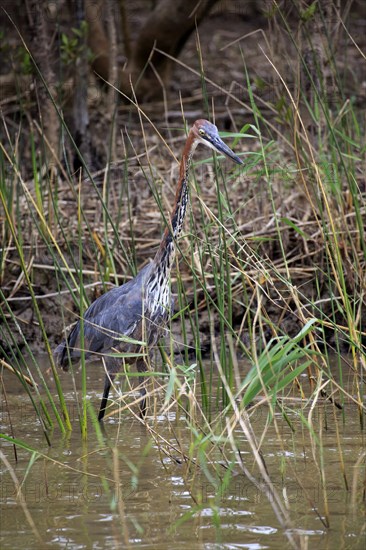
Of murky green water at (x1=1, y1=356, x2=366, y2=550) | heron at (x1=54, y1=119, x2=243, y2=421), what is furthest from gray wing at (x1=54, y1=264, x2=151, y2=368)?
murky green water at (x1=1, y1=356, x2=366, y2=550)

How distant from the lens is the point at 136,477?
3795 millimetres

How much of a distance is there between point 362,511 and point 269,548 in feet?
1.47

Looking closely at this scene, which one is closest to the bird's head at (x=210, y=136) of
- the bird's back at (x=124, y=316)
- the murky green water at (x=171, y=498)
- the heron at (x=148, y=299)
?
the heron at (x=148, y=299)

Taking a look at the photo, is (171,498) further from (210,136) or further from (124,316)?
(210,136)

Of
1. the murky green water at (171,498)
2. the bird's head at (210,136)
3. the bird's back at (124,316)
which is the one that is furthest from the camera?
the bird's back at (124,316)

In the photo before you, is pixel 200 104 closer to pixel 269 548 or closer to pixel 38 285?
pixel 38 285

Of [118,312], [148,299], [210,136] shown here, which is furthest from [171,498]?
[210,136]

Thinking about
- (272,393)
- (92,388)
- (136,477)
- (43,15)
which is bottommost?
(92,388)

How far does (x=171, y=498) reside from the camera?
361 centimetres

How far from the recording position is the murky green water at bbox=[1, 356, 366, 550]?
3.17m

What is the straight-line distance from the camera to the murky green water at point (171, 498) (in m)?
3.17

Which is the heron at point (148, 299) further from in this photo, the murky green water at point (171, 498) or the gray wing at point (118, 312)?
the murky green water at point (171, 498)

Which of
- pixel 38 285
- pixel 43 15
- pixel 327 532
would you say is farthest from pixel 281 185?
pixel 327 532

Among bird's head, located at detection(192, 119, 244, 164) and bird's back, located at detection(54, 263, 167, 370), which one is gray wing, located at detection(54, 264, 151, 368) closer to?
bird's back, located at detection(54, 263, 167, 370)
